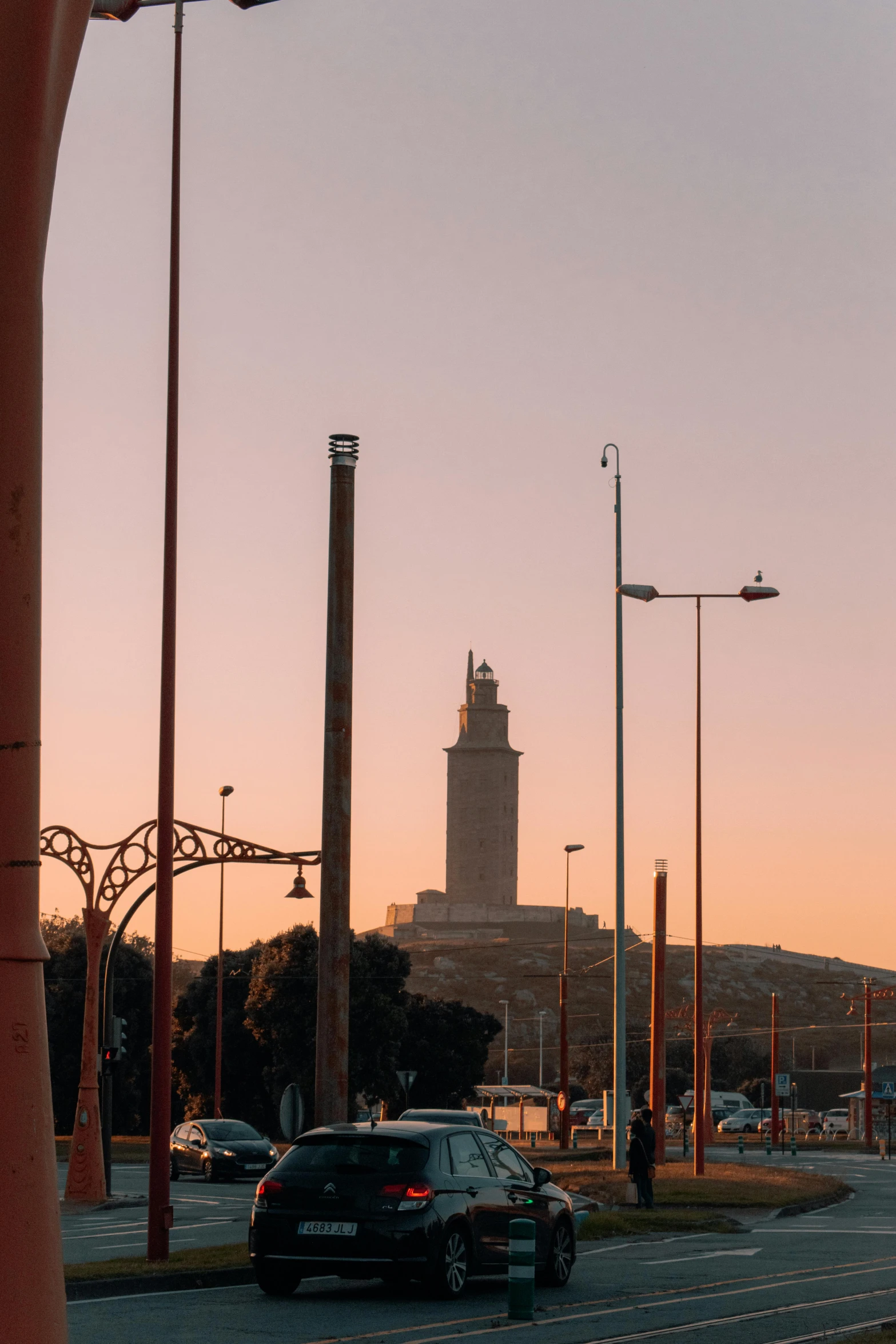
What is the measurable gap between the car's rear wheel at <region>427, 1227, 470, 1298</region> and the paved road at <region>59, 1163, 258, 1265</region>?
2.95 m

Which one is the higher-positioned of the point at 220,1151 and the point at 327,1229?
the point at 327,1229

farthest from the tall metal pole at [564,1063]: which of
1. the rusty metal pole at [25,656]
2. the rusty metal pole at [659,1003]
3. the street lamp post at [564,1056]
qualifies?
the rusty metal pole at [25,656]

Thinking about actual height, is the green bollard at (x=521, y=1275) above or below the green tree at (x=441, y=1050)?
above

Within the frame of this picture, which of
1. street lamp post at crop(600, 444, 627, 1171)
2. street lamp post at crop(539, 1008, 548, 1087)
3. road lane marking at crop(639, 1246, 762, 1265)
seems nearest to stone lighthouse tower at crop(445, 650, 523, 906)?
street lamp post at crop(539, 1008, 548, 1087)

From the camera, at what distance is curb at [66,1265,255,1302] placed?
13.9 metres

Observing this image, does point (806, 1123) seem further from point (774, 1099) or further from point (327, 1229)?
point (327, 1229)

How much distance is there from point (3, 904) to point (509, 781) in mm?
166640

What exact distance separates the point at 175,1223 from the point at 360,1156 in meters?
A: 12.4

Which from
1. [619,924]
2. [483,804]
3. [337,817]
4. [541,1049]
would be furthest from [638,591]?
[483,804]

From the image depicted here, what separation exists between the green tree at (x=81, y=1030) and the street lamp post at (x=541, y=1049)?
55571 millimetres

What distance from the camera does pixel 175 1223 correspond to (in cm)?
2519

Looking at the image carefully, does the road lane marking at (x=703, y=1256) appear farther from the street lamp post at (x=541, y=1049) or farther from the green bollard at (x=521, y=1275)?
the street lamp post at (x=541, y=1049)

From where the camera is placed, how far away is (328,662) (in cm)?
1648

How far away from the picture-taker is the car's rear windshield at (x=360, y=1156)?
13.9 m
